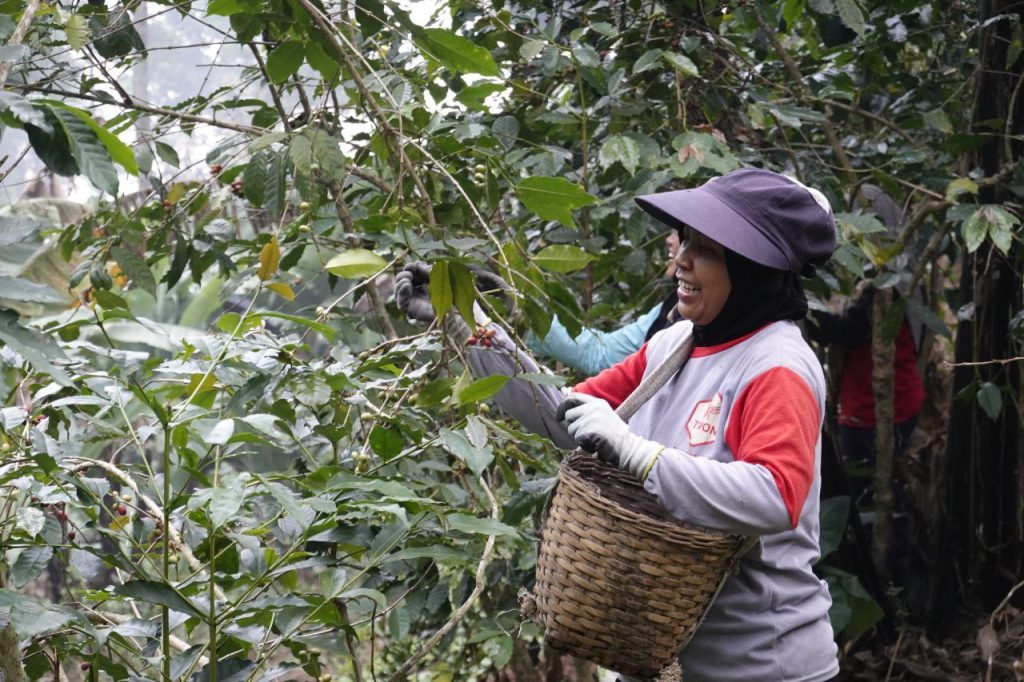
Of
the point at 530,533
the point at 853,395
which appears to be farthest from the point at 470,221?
the point at 853,395

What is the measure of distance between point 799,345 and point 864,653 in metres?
2.24

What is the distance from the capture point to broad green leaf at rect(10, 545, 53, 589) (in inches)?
61.8

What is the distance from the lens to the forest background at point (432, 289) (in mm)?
1631

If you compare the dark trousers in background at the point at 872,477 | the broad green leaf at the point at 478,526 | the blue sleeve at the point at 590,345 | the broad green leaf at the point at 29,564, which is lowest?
the dark trousers in background at the point at 872,477

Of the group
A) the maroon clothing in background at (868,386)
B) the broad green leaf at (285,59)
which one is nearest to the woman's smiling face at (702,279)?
the broad green leaf at (285,59)

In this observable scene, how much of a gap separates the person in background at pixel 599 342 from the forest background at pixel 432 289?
13cm

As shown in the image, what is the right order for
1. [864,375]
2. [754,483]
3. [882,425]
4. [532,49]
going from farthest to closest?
[864,375] → [882,425] → [532,49] → [754,483]

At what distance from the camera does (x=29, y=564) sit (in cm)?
159

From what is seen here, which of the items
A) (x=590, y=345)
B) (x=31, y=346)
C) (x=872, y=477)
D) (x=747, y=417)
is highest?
(x=31, y=346)

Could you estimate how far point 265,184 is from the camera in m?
2.26

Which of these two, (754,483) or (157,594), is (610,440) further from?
(157,594)

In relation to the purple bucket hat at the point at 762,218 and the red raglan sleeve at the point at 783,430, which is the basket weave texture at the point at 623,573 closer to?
the red raglan sleeve at the point at 783,430

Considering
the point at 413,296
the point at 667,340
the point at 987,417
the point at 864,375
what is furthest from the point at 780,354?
the point at 864,375

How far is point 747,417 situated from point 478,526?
0.43 metres
